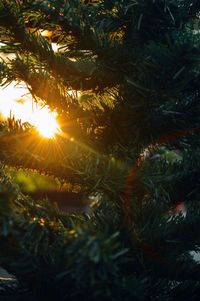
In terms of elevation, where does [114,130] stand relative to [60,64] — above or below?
below

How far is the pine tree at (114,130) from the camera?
203cm

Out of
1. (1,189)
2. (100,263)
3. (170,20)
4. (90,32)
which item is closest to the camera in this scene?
(100,263)

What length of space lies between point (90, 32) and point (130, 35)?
1.29 feet

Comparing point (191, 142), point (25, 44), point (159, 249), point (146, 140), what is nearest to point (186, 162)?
point (191, 142)

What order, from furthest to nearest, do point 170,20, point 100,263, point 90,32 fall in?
1. point 170,20
2. point 90,32
3. point 100,263

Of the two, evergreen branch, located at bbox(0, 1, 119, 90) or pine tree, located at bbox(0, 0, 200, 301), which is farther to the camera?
evergreen branch, located at bbox(0, 1, 119, 90)

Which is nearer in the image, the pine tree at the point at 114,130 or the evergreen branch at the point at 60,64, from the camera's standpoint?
the pine tree at the point at 114,130

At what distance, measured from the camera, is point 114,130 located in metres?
2.37

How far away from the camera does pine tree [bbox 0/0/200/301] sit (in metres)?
2.03

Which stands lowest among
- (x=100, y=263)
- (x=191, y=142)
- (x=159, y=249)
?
(x=100, y=263)

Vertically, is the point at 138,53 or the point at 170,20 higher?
the point at 170,20

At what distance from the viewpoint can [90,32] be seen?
2.15 metres

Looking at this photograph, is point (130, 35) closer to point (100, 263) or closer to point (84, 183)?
point (84, 183)

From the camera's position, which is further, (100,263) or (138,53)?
(138,53)
